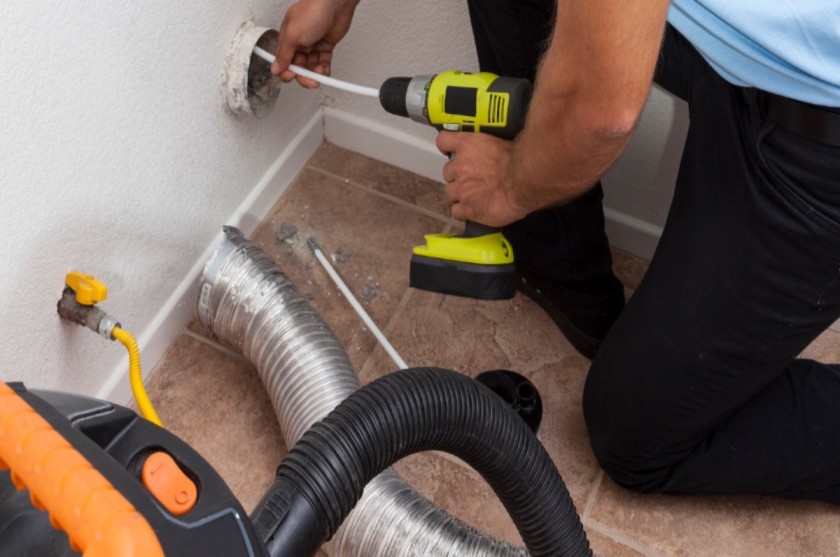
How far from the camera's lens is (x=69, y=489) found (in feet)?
1.37

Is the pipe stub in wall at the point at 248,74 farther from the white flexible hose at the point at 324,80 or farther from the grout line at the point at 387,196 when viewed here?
the grout line at the point at 387,196

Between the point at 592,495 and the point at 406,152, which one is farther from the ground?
the point at 406,152

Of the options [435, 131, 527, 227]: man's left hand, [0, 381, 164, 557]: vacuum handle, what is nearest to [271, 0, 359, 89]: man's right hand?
[435, 131, 527, 227]: man's left hand

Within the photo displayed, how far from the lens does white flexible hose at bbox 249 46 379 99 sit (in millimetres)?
1054

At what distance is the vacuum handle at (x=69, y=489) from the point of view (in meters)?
0.40

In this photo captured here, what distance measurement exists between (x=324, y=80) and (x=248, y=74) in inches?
5.0

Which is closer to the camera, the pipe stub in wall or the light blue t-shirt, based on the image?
the light blue t-shirt

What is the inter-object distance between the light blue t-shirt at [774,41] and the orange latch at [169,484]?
619mm

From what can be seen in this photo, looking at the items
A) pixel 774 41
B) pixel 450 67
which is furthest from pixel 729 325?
pixel 450 67

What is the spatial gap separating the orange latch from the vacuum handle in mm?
41

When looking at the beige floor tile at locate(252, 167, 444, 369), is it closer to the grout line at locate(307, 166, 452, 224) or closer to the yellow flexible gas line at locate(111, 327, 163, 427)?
the grout line at locate(307, 166, 452, 224)

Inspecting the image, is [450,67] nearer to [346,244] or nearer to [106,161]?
[346,244]

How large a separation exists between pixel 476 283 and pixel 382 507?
0.99 ft

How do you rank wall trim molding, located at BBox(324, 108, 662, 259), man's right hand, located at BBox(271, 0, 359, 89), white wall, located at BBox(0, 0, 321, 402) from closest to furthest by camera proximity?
white wall, located at BBox(0, 0, 321, 402)
man's right hand, located at BBox(271, 0, 359, 89)
wall trim molding, located at BBox(324, 108, 662, 259)
